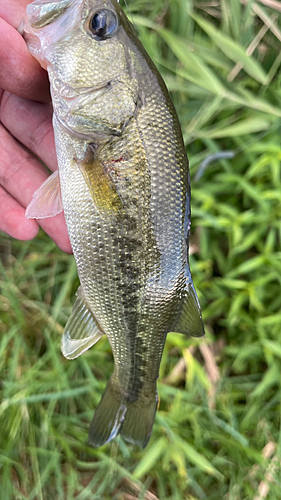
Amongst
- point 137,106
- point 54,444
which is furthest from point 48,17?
point 54,444

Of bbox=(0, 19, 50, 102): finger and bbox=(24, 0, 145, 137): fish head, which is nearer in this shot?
bbox=(24, 0, 145, 137): fish head

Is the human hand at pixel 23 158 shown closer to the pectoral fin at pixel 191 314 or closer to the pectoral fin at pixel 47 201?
the pectoral fin at pixel 47 201

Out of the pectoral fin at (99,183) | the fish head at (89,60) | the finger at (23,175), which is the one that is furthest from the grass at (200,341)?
the pectoral fin at (99,183)

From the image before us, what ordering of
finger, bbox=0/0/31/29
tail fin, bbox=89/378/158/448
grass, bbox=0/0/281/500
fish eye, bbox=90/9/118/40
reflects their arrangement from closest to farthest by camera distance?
fish eye, bbox=90/9/118/40
finger, bbox=0/0/31/29
tail fin, bbox=89/378/158/448
grass, bbox=0/0/281/500

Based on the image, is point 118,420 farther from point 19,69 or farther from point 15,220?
point 19,69

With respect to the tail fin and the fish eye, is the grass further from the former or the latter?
the fish eye

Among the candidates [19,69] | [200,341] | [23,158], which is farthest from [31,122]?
[200,341]

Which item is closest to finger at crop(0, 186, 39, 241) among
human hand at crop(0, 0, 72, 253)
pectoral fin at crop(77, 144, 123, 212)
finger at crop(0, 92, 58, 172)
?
human hand at crop(0, 0, 72, 253)
